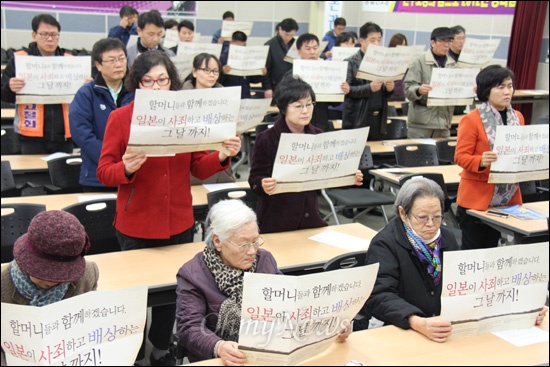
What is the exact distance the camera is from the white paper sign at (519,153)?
4.09 m

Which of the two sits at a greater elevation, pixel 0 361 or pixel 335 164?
pixel 335 164

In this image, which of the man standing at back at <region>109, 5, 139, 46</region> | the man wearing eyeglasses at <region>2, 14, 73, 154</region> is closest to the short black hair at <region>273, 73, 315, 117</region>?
the man wearing eyeglasses at <region>2, 14, 73, 154</region>

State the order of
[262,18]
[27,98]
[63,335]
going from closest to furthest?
1. [63,335]
2. [27,98]
3. [262,18]

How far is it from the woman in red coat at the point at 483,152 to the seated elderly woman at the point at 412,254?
129cm

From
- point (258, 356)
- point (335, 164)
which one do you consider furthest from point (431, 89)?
point (258, 356)

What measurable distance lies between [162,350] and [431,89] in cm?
377

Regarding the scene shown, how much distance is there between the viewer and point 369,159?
19.3 ft

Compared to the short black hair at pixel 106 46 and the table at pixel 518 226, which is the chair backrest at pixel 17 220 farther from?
the table at pixel 518 226

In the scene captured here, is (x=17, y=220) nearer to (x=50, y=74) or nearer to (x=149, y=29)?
(x=50, y=74)

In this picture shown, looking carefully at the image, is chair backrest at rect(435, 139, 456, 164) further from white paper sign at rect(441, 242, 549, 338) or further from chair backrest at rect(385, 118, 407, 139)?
white paper sign at rect(441, 242, 549, 338)

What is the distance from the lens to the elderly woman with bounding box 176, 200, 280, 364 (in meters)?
2.56

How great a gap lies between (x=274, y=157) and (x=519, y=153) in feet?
5.61

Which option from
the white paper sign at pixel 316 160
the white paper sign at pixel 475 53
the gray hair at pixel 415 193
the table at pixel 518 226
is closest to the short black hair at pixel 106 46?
the white paper sign at pixel 316 160

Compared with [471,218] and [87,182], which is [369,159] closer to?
[471,218]
